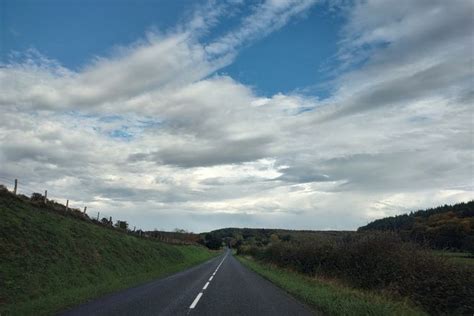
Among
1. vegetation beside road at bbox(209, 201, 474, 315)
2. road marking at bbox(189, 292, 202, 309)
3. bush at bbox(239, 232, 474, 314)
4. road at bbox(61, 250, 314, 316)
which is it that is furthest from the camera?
vegetation beside road at bbox(209, 201, 474, 315)

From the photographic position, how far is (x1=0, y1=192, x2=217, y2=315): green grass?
15.4 metres

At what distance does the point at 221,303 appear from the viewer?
48.0 feet

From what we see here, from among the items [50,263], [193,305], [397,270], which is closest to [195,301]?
[193,305]

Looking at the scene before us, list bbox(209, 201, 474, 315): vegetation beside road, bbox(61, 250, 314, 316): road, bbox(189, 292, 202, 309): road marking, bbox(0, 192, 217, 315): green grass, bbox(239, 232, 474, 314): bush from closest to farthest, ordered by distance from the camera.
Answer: bbox(61, 250, 314, 316): road, bbox(189, 292, 202, 309): road marking, bbox(239, 232, 474, 314): bush, bbox(209, 201, 474, 315): vegetation beside road, bbox(0, 192, 217, 315): green grass

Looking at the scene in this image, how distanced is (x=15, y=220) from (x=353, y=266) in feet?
63.2

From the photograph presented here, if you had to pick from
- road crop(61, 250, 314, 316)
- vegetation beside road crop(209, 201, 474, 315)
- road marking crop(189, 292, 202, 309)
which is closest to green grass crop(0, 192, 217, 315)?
road crop(61, 250, 314, 316)

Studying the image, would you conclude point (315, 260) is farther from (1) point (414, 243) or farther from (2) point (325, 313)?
(2) point (325, 313)

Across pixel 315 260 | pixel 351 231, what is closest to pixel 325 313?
pixel 351 231

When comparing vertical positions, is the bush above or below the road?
above

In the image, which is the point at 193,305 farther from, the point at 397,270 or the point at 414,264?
the point at 397,270

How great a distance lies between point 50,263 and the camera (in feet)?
69.8

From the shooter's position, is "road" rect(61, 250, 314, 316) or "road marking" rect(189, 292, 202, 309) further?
"road marking" rect(189, 292, 202, 309)

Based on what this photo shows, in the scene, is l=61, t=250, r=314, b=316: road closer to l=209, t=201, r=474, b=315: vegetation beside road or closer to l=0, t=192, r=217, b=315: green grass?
l=0, t=192, r=217, b=315: green grass

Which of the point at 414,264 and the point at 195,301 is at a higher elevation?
the point at 414,264
